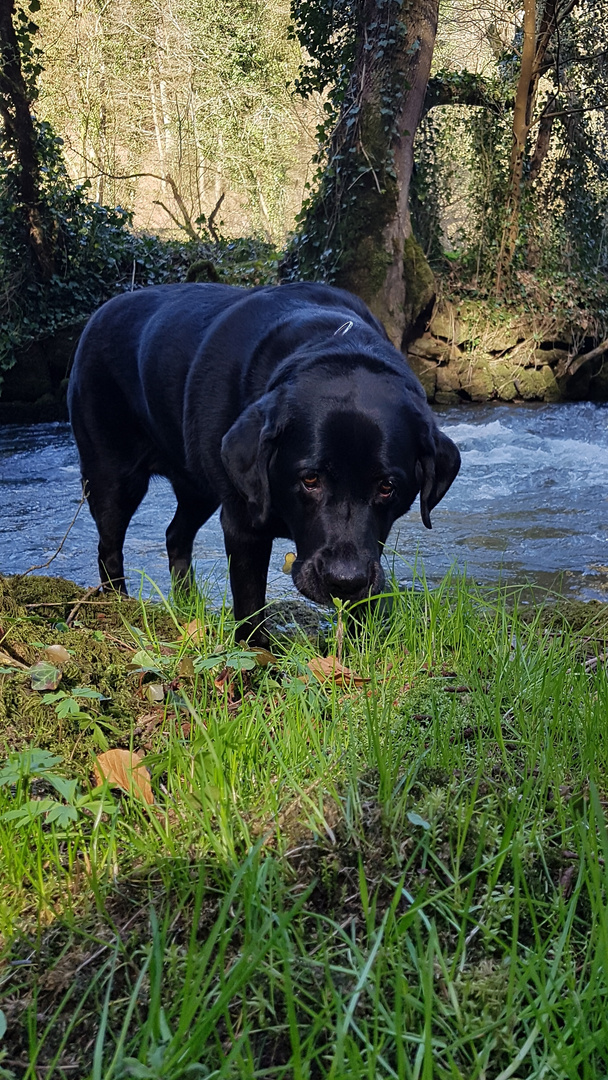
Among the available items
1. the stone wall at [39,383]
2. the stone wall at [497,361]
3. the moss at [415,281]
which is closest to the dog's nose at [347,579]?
the stone wall at [39,383]

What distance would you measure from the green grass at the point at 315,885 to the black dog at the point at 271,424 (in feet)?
2.43

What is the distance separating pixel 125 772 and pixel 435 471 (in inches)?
75.0

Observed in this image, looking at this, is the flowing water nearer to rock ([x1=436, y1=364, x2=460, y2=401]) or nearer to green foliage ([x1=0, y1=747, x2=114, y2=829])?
rock ([x1=436, y1=364, x2=460, y2=401])

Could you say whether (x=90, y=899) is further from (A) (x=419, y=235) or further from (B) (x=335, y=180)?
(A) (x=419, y=235)

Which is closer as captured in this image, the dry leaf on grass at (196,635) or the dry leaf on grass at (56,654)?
the dry leaf on grass at (56,654)

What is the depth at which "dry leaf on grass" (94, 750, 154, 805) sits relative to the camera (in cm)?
189

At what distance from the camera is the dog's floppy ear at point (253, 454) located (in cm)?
328

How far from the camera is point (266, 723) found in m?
2.06

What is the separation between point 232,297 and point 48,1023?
11.7 feet

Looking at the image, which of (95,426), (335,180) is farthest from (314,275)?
(95,426)

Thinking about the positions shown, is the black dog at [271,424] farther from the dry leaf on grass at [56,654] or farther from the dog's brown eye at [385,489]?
the dry leaf on grass at [56,654]

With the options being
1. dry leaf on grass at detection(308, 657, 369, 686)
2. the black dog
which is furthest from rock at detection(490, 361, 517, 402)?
dry leaf on grass at detection(308, 657, 369, 686)

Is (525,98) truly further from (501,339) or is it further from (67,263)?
(67,263)

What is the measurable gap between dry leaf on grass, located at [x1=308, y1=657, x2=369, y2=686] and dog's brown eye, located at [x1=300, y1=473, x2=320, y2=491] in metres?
0.74
